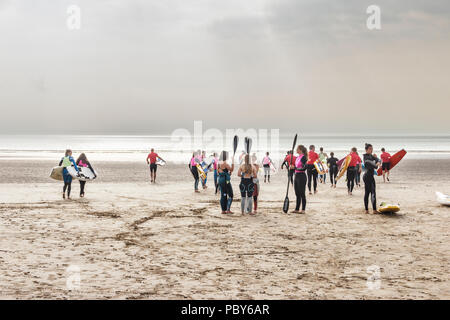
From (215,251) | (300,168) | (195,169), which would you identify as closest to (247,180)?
(300,168)

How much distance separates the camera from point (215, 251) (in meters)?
8.69

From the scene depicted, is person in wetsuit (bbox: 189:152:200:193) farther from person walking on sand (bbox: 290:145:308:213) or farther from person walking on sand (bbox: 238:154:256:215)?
person walking on sand (bbox: 290:145:308:213)

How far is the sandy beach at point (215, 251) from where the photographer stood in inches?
251

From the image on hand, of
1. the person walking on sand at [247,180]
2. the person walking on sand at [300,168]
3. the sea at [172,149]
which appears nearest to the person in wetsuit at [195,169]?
the person walking on sand at [247,180]

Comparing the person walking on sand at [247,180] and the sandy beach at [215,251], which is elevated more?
the person walking on sand at [247,180]

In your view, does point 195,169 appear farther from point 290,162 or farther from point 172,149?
point 172,149

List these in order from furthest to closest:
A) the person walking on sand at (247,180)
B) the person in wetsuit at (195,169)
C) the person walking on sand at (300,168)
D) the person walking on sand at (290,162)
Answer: the person in wetsuit at (195,169) → the person walking on sand at (290,162) → the person walking on sand at (300,168) → the person walking on sand at (247,180)

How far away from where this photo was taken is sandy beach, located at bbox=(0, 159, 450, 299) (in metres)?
6.38

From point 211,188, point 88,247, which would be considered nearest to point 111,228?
point 88,247

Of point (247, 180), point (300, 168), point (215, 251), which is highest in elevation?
point (300, 168)

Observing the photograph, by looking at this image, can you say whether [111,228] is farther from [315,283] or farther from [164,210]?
[315,283]

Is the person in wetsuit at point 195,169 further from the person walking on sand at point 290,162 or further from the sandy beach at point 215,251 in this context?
the person walking on sand at point 290,162

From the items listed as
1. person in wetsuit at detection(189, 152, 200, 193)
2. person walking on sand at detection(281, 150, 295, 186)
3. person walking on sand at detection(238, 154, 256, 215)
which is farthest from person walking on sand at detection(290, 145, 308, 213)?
person in wetsuit at detection(189, 152, 200, 193)
